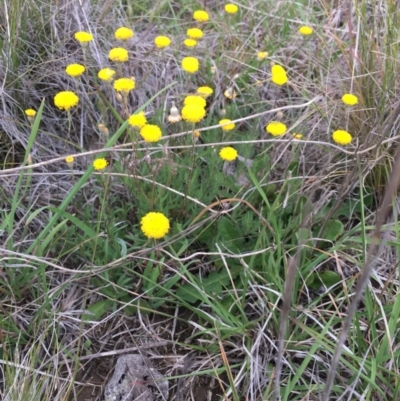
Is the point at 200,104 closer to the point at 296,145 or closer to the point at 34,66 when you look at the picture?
the point at 296,145

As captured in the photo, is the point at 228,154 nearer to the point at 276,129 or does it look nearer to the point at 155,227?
the point at 276,129

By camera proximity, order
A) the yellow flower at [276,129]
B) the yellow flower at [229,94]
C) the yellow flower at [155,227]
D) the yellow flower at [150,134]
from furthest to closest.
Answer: the yellow flower at [229,94] → the yellow flower at [276,129] → the yellow flower at [150,134] → the yellow flower at [155,227]

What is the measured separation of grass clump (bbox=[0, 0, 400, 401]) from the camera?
1.23 m

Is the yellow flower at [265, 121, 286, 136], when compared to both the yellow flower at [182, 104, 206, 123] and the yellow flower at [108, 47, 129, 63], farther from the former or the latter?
the yellow flower at [108, 47, 129, 63]

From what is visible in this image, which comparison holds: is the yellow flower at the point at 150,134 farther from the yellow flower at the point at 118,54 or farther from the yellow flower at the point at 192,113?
the yellow flower at the point at 118,54

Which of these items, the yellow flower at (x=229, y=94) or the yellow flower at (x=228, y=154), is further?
the yellow flower at (x=229, y=94)

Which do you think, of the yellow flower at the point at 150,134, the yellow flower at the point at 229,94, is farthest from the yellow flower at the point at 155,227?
the yellow flower at the point at 229,94

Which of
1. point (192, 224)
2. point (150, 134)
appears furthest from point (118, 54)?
point (192, 224)

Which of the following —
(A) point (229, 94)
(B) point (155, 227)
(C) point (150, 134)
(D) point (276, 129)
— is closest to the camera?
(B) point (155, 227)

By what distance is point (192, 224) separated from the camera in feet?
4.58

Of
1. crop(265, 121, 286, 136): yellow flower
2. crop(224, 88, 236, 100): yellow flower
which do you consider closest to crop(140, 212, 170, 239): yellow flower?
crop(265, 121, 286, 136): yellow flower

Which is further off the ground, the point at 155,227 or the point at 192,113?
the point at 192,113

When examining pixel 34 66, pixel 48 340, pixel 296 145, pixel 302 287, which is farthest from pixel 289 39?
pixel 48 340

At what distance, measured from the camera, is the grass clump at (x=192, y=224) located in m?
1.23
